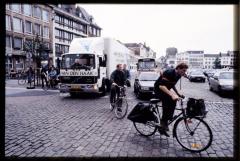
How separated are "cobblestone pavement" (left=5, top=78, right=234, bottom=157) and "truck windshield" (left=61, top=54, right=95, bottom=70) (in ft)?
13.7

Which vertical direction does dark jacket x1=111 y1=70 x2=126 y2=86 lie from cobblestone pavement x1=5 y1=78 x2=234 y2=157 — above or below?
above

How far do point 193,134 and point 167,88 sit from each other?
1.17 metres

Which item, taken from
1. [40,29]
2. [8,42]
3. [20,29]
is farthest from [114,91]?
[40,29]

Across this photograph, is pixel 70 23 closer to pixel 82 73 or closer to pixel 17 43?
pixel 17 43

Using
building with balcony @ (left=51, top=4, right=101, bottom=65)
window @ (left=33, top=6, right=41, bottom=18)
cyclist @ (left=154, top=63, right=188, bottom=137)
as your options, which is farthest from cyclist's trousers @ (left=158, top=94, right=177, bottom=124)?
window @ (left=33, top=6, right=41, bottom=18)

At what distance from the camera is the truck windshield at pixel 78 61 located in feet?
40.2

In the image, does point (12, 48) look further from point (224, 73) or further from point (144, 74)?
point (224, 73)

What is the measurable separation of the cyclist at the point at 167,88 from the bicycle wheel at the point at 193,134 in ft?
1.09

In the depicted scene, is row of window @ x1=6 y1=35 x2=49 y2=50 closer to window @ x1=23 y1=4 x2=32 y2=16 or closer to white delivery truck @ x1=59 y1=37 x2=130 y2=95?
window @ x1=23 y1=4 x2=32 y2=16

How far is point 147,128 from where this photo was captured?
580 cm

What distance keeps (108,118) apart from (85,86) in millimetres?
4719

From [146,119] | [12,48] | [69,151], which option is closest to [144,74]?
[146,119]

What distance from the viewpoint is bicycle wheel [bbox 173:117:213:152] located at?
4.68m

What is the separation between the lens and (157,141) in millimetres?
5344
